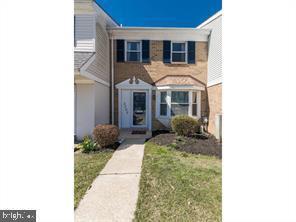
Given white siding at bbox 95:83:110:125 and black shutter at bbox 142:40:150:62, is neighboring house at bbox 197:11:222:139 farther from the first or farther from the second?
white siding at bbox 95:83:110:125

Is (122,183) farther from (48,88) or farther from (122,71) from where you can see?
(122,71)

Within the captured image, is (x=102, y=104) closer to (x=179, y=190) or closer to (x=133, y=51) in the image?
(x=133, y=51)

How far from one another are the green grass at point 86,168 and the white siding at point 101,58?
131 inches

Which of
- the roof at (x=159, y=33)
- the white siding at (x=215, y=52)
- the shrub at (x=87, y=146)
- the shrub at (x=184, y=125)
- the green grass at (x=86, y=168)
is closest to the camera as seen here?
the green grass at (x=86, y=168)

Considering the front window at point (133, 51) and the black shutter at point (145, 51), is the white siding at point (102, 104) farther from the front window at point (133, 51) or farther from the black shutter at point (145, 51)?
the black shutter at point (145, 51)

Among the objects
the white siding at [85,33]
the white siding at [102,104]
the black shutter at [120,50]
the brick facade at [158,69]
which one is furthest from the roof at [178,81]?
the white siding at [85,33]

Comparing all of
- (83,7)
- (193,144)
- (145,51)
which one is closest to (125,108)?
(145,51)

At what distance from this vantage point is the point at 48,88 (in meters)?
2.44

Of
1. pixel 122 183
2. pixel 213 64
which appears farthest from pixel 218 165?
pixel 213 64

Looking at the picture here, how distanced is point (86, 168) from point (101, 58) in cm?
607

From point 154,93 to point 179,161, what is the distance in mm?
6016

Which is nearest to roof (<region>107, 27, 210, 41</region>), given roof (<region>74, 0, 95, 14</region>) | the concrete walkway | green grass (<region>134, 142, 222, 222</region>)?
roof (<region>74, 0, 95, 14</region>)

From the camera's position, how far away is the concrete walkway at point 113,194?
3.15 meters
